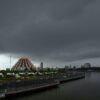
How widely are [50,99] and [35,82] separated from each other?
12.3m

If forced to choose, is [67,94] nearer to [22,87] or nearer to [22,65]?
[22,87]

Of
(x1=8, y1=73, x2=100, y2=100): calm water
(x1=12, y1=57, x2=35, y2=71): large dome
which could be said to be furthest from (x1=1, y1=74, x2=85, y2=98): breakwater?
(x1=12, y1=57, x2=35, y2=71): large dome

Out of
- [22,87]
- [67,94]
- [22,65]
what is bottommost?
[67,94]

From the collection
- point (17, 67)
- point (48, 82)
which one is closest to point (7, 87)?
point (48, 82)

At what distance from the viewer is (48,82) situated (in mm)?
59656

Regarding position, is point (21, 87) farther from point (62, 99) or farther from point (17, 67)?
point (17, 67)

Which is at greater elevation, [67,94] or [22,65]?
[22,65]

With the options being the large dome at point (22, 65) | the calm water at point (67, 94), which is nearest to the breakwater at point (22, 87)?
the calm water at point (67, 94)

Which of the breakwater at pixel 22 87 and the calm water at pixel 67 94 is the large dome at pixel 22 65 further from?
the calm water at pixel 67 94

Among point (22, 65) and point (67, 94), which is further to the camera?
point (22, 65)

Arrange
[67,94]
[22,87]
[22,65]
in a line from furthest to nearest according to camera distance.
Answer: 1. [22,65]
2. [67,94]
3. [22,87]

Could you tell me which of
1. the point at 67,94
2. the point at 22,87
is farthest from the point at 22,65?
the point at 22,87

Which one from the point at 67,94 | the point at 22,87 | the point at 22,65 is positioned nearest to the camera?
the point at 22,87

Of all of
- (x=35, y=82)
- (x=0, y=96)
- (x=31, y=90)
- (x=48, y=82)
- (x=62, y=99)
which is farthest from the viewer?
(x=48, y=82)
